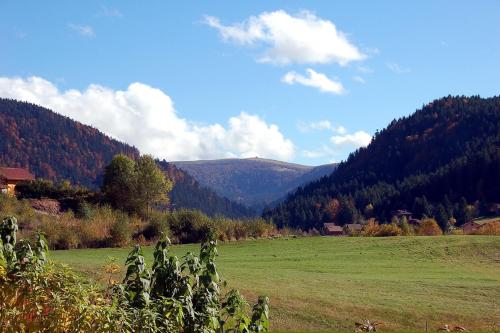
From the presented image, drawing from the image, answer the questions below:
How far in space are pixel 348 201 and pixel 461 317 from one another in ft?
432

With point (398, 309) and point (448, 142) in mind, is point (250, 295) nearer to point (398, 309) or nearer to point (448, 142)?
point (398, 309)

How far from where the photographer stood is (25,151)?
650ft

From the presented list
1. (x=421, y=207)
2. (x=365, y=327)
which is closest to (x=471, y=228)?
(x=421, y=207)

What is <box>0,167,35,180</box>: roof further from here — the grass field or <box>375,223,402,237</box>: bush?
<box>375,223,402,237</box>: bush

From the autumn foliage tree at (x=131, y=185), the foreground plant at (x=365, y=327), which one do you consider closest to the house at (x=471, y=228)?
the autumn foliage tree at (x=131, y=185)

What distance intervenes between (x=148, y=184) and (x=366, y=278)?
37.4m

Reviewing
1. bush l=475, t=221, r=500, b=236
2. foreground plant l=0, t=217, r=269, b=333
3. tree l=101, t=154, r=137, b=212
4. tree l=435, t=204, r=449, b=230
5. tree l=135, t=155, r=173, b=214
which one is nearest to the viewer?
foreground plant l=0, t=217, r=269, b=333

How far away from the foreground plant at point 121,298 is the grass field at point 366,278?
1567 millimetres

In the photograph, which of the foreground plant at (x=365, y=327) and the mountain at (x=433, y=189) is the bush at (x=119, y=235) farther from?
the mountain at (x=433, y=189)

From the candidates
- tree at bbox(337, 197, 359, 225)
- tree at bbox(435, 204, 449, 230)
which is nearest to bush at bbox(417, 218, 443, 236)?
tree at bbox(435, 204, 449, 230)

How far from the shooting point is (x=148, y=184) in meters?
65.4

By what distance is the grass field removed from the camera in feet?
68.9

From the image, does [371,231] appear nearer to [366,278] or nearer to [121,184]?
[121,184]

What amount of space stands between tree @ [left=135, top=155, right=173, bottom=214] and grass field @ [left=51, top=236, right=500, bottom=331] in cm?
1529
